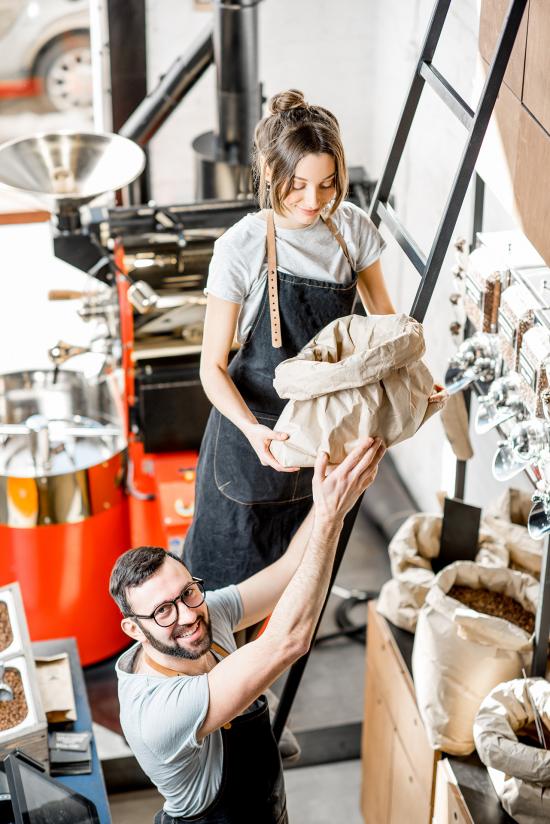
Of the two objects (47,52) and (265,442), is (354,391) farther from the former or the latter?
(47,52)

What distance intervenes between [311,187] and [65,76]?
7.35 metres

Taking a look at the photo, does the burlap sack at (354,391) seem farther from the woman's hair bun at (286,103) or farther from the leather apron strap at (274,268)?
the woman's hair bun at (286,103)

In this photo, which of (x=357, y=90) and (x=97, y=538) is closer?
(x=97, y=538)

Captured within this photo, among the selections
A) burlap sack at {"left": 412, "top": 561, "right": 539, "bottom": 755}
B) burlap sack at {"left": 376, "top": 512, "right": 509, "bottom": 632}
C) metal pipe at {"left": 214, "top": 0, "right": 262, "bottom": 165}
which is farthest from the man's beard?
metal pipe at {"left": 214, "top": 0, "right": 262, "bottom": 165}

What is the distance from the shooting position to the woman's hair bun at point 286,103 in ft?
8.07

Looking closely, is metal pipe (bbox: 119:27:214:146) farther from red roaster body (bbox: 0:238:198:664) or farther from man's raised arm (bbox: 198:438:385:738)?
man's raised arm (bbox: 198:438:385:738)

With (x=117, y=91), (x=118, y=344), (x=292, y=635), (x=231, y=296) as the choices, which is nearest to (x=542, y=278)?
(x=231, y=296)

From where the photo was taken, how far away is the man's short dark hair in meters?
2.54

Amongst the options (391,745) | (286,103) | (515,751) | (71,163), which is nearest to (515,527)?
(391,745)

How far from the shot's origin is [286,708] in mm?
3283

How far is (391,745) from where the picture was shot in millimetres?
3943

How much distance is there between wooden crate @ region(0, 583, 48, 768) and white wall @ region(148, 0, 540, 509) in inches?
85.6

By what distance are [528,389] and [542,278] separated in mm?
294

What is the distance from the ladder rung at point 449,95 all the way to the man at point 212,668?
0.78m
